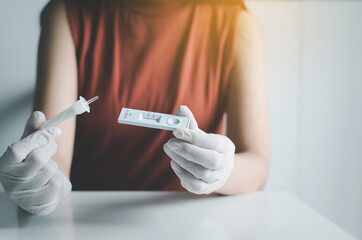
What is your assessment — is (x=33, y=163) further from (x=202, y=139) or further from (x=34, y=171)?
(x=202, y=139)

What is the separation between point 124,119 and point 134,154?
0.80ft

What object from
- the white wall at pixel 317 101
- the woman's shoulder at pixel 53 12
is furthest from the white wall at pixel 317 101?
the woman's shoulder at pixel 53 12

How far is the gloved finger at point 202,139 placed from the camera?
18.0 inches

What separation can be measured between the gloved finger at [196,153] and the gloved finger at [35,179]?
181 millimetres

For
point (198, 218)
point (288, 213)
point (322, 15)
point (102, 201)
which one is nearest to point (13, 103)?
point (102, 201)

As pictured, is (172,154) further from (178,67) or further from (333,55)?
(333,55)

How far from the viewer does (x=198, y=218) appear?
0.50 m

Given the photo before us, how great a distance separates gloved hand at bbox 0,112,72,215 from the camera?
451mm

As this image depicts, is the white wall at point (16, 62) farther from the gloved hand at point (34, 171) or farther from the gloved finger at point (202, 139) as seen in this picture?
the gloved finger at point (202, 139)

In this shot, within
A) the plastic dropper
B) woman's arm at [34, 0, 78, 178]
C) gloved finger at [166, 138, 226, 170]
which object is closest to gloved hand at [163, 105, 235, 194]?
gloved finger at [166, 138, 226, 170]

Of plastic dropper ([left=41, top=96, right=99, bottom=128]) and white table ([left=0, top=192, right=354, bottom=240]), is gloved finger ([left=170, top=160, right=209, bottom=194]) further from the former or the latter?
plastic dropper ([left=41, top=96, right=99, bottom=128])

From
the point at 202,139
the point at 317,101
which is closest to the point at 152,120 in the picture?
the point at 202,139

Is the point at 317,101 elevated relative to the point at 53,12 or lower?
lower

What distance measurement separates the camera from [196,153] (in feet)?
1.55
